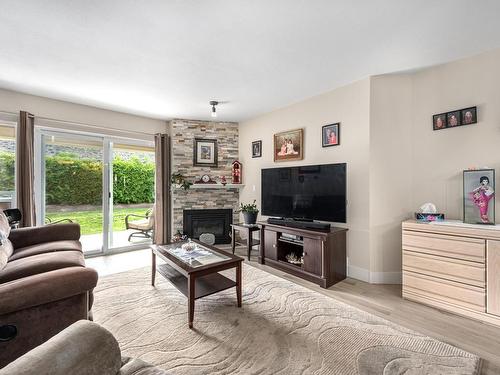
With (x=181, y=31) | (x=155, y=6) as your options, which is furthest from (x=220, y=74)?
(x=155, y=6)

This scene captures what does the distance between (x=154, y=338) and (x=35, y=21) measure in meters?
2.67

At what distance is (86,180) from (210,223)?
2264 mm

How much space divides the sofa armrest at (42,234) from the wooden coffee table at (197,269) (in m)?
1.09

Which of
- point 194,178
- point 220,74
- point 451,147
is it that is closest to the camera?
point 451,147

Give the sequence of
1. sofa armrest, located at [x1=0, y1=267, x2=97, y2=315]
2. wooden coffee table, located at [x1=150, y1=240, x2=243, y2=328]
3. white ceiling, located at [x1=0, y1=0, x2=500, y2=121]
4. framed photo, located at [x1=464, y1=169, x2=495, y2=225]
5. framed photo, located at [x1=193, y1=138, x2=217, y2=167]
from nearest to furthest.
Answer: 1. sofa armrest, located at [x1=0, y1=267, x2=97, y2=315]
2. white ceiling, located at [x1=0, y1=0, x2=500, y2=121]
3. wooden coffee table, located at [x1=150, y1=240, x2=243, y2=328]
4. framed photo, located at [x1=464, y1=169, x2=495, y2=225]
5. framed photo, located at [x1=193, y1=138, x2=217, y2=167]

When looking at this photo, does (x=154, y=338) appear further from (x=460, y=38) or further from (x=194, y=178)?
(x=460, y=38)

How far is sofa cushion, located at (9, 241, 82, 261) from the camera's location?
229 centimetres

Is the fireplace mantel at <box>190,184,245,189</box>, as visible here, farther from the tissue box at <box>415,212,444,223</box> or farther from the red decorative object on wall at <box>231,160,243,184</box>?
the tissue box at <box>415,212,444,223</box>

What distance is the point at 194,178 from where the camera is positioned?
4.64 metres

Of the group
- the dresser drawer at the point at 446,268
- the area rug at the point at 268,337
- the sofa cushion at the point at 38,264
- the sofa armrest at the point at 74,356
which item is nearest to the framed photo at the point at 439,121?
the dresser drawer at the point at 446,268

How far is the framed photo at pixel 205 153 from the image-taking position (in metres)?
4.64

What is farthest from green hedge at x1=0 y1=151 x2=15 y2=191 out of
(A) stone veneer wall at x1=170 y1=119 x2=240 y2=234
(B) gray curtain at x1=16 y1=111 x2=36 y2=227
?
(A) stone veneer wall at x1=170 y1=119 x2=240 y2=234

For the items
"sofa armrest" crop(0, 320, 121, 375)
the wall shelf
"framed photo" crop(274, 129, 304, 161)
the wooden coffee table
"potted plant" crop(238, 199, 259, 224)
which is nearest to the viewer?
"sofa armrest" crop(0, 320, 121, 375)

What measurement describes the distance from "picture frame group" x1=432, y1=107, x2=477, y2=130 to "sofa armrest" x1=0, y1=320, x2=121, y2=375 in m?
3.42
